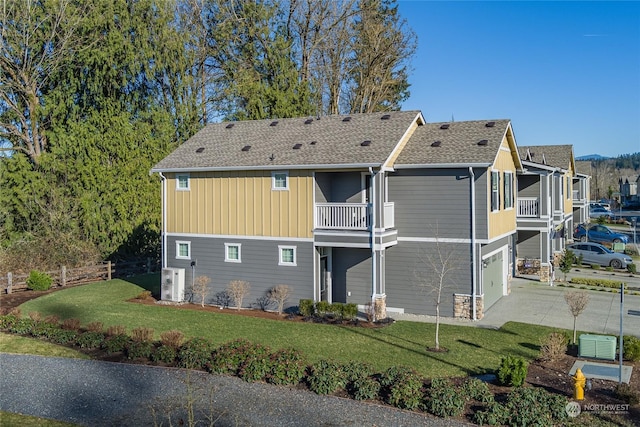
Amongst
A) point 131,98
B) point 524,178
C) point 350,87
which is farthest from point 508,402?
point 350,87

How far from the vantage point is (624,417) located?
963 centimetres

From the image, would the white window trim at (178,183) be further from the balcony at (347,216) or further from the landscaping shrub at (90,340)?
the landscaping shrub at (90,340)

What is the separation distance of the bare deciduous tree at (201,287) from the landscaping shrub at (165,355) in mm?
7350

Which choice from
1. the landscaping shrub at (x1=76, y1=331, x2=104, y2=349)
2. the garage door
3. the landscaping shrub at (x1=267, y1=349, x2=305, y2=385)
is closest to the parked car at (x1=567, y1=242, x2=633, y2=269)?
the garage door

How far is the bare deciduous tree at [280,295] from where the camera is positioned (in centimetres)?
1869

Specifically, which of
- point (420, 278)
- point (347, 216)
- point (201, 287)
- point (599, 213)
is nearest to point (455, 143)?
point (347, 216)

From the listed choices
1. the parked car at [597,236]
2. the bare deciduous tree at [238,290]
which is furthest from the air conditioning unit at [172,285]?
the parked car at [597,236]

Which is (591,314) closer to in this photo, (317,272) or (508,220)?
(508,220)

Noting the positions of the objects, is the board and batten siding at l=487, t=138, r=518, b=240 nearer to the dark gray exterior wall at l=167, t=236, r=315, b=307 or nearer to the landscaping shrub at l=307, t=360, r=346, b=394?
the dark gray exterior wall at l=167, t=236, r=315, b=307

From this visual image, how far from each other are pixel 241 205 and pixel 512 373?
11996mm

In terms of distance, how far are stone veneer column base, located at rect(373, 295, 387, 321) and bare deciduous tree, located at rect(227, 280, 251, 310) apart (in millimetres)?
4885

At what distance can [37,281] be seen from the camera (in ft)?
75.7

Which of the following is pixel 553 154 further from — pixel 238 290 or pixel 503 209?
pixel 238 290

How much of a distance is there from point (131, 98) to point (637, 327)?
27.9m
